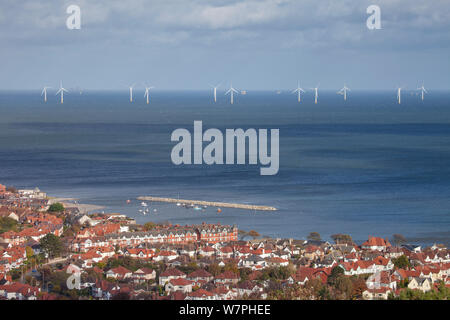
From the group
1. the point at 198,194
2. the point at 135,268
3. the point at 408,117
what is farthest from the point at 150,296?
the point at 408,117

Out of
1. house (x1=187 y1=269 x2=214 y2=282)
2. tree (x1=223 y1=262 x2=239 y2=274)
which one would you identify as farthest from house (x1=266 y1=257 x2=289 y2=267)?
house (x1=187 y1=269 x2=214 y2=282)

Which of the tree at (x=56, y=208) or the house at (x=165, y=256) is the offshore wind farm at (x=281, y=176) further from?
the house at (x=165, y=256)

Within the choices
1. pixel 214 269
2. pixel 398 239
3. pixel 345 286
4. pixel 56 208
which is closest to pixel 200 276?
pixel 214 269

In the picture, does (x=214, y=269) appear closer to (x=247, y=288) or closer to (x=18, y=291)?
(x=247, y=288)

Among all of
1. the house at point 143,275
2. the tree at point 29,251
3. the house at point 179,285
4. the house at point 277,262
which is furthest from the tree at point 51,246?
the house at point 277,262

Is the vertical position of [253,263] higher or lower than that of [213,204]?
lower
